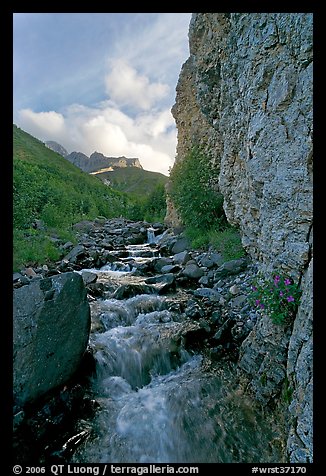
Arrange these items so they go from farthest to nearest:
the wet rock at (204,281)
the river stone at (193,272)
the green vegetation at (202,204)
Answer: the green vegetation at (202,204) < the river stone at (193,272) < the wet rock at (204,281)

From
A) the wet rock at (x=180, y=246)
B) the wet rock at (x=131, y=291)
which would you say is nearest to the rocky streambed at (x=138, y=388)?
the wet rock at (x=131, y=291)

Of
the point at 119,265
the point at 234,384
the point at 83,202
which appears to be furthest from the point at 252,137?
the point at 83,202

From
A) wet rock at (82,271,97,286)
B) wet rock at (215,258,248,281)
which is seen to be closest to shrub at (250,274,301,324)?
wet rock at (215,258,248,281)

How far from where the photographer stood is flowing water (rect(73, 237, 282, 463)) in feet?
13.6

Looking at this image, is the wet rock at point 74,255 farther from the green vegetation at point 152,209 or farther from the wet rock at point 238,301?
the green vegetation at point 152,209

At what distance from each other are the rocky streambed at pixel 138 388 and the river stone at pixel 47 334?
0.02 metres

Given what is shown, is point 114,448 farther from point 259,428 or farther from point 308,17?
point 308,17

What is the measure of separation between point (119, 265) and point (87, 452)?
10497 mm

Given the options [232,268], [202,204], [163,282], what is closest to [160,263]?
[163,282]

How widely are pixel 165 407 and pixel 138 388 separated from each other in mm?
832

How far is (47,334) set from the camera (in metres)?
4.67

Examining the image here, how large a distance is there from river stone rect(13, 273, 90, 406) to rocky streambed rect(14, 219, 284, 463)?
0.02 meters

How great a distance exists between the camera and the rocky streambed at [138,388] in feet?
13.7

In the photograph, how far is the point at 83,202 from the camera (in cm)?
4341
